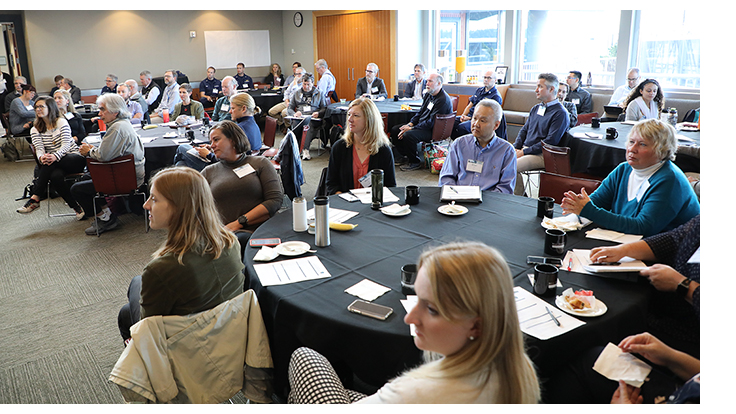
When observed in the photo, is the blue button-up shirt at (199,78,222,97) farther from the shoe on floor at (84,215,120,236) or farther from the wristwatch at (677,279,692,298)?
the wristwatch at (677,279,692,298)

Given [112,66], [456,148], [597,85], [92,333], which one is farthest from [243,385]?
[112,66]

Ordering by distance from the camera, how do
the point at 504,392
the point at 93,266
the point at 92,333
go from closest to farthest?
the point at 504,392, the point at 92,333, the point at 93,266

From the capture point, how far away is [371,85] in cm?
977

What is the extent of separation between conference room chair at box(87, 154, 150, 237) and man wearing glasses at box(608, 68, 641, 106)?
673cm

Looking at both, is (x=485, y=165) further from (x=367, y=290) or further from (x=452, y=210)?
(x=367, y=290)

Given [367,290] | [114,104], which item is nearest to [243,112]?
[114,104]

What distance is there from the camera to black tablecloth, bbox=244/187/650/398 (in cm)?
164

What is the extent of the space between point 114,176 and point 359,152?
2.27 metres

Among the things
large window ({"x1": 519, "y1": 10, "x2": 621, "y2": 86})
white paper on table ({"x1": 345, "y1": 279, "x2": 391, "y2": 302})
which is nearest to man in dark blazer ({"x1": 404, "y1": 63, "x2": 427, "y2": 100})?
large window ({"x1": 519, "y1": 10, "x2": 621, "y2": 86})

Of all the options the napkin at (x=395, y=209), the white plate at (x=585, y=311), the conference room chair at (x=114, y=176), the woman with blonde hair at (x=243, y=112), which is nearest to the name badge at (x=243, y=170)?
the napkin at (x=395, y=209)

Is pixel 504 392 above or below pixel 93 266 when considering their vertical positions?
above
